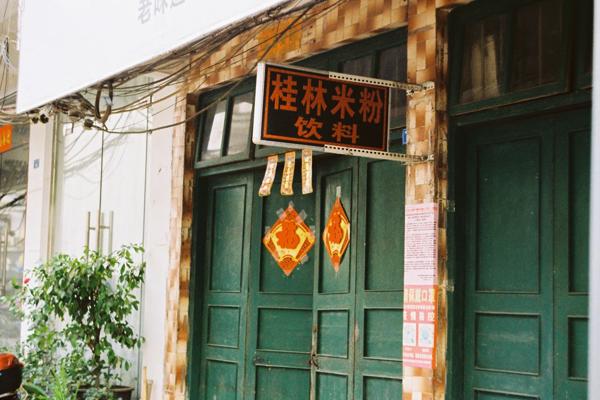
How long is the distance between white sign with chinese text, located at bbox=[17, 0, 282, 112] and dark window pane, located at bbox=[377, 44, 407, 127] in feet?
5.23

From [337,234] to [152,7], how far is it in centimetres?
214

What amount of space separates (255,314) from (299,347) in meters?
0.60

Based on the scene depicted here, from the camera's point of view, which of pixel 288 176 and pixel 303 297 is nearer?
pixel 288 176

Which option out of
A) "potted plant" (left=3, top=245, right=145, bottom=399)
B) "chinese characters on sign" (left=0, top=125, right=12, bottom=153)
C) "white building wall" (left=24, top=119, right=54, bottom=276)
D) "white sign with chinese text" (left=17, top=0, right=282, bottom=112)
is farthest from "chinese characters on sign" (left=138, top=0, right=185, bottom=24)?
"chinese characters on sign" (left=0, top=125, right=12, bottom=153)

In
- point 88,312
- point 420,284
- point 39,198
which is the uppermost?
point 39,198

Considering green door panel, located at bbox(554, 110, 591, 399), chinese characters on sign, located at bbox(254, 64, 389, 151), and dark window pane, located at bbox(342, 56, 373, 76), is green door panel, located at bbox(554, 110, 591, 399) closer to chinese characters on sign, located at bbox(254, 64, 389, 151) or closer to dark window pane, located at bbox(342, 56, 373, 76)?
chinese characters on sign, located at bbox(254, 64, 389, 151)

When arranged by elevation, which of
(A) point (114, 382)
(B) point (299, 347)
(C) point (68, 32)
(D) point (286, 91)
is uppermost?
(C) point (68, 32)

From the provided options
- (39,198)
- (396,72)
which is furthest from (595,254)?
(39,198)

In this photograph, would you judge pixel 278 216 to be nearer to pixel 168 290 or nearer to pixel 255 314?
pixel 255 314

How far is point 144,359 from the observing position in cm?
886

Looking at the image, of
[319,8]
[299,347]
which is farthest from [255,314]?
[319,8]

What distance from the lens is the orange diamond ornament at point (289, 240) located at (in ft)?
24.3

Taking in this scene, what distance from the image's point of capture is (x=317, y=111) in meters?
5.64

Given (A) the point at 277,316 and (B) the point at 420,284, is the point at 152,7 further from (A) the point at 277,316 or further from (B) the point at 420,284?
(A) the point at 277,316
